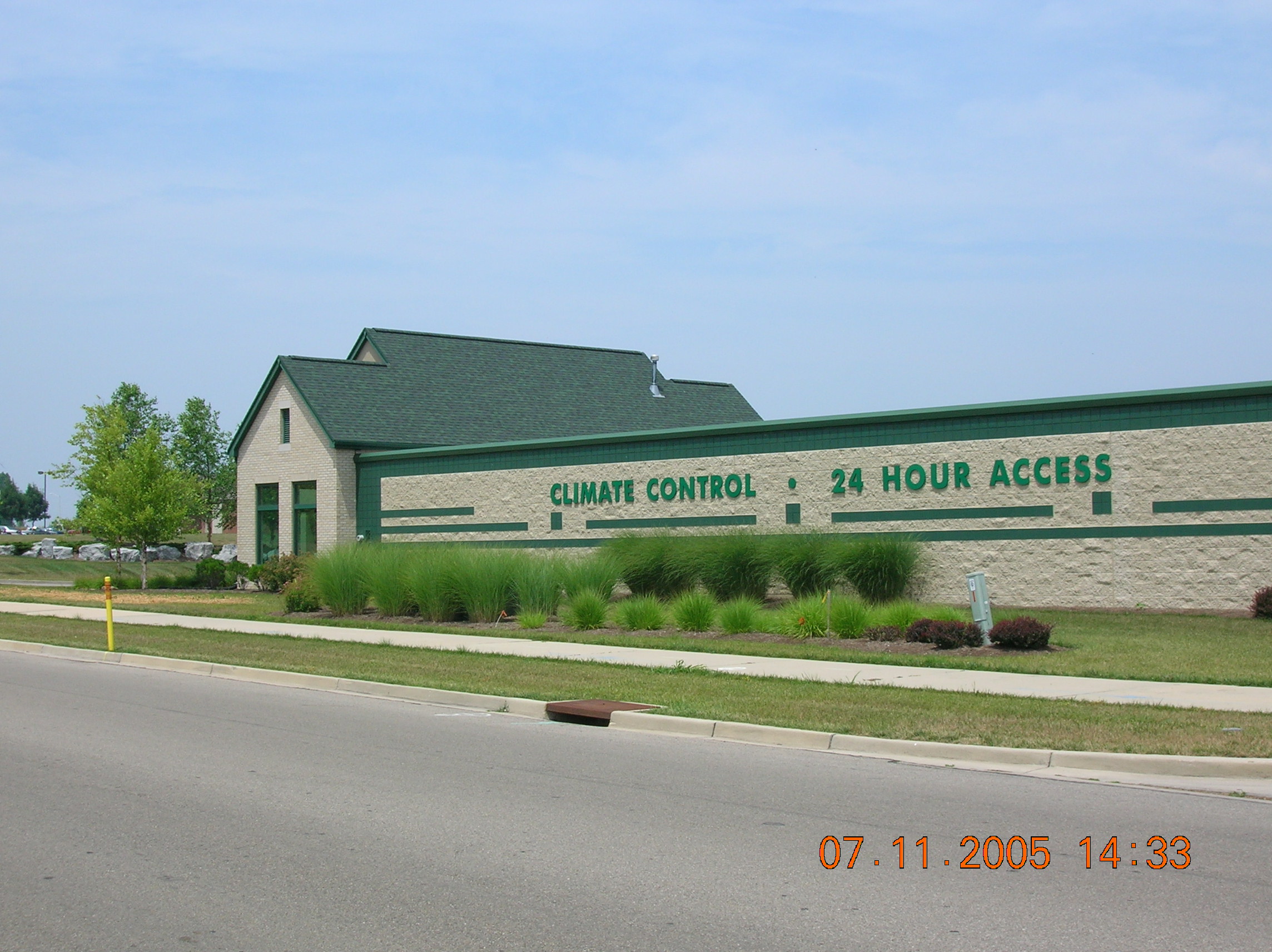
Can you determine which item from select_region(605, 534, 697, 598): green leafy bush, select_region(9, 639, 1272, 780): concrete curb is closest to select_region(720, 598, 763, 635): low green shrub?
select_region(605, 534, 697, 598): green leafy bush

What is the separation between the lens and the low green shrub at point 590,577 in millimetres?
24172

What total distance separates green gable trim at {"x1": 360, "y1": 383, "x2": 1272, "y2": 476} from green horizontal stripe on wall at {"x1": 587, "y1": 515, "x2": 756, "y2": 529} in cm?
139

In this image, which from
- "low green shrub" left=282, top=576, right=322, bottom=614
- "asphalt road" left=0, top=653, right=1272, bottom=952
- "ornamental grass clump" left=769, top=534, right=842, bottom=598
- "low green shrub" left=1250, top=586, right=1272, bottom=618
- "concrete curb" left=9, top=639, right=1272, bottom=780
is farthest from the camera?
"low green shrub" left=282, top=576, right=322, bottom=614

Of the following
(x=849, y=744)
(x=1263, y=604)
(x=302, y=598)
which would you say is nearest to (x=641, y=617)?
(x=302, y=598)

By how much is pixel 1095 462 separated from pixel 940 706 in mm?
12001

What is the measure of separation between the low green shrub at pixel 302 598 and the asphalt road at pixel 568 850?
51.9 feet

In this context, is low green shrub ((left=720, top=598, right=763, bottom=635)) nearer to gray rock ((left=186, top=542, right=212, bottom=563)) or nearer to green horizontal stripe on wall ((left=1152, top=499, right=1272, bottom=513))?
green horizontal stripe on wall ((left=1152, top=499, right=1272, bottom=513))

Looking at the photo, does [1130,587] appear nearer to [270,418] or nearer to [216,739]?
[216,739]

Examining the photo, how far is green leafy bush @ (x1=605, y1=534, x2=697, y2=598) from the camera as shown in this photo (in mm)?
25828

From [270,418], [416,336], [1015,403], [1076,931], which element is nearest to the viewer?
[1076,931]

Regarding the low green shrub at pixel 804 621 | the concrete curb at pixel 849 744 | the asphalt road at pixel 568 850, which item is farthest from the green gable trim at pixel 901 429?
the asphalt road at pixel 568 850

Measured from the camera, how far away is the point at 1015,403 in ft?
76.9

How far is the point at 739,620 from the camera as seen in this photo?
66.5 feet

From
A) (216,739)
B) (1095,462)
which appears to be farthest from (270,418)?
(216,739)
